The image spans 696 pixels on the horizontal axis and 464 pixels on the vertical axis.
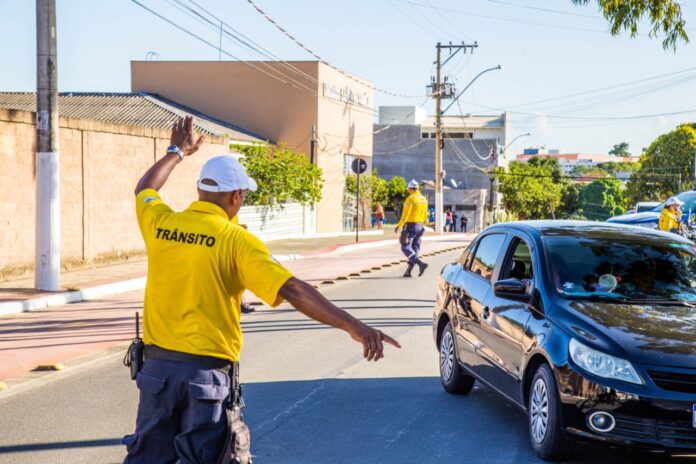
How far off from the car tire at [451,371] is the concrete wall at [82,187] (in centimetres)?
1003

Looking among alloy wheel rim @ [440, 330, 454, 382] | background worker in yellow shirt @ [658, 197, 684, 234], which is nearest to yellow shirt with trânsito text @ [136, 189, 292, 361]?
alloy wheel rim @ [440, 330, 454, 382]

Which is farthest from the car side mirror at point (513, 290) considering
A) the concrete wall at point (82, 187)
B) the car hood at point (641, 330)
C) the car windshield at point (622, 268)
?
the concrete wall at point (82, 187)

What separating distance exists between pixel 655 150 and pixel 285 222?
5871cm

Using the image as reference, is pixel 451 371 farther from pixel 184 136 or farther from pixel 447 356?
pixel 184 136

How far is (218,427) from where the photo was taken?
3896 millimetres

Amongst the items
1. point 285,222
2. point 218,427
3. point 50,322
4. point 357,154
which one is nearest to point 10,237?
point 50,322

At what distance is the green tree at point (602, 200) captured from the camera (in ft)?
450

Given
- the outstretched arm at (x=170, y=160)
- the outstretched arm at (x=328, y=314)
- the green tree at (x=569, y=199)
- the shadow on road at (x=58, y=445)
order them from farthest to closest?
the green tree at (x=569, y=199) < the shadow on road at (x=58, y=445) < the outstretched arm at (x=170, y=160) < the outstretched arm at (x=328, y=314)

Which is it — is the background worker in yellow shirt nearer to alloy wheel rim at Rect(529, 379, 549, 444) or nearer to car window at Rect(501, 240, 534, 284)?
car window at Rect(501, 240, 534, 284)

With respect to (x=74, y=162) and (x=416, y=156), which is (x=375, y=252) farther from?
(x=416, y=156)

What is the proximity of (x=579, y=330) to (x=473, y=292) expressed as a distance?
6.41ft

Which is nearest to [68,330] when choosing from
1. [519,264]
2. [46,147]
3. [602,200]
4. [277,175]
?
[46,147]

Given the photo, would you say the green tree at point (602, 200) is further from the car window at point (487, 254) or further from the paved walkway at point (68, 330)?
the car window at point (487, 254)

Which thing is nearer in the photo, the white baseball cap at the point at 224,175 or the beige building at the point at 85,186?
the white baseball cap at the point at 224,175
